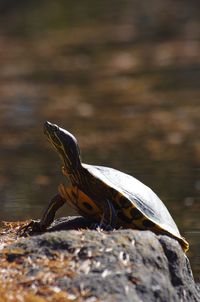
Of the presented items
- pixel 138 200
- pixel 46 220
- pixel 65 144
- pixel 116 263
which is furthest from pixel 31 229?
pixel 116 263

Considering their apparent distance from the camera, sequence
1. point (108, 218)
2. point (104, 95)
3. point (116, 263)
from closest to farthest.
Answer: point (116, 263)
point (108, 218)
point (104, 95)

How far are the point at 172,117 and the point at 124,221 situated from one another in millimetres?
7186

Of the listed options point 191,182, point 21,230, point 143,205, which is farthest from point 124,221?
point 191,182

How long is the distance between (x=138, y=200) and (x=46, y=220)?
18.1 inches

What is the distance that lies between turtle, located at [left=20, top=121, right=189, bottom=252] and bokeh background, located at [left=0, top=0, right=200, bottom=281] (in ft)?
3.28

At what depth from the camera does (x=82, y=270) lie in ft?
12.1

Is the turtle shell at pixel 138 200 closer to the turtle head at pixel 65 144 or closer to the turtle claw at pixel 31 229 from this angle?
the turtle head at pixel 65 144

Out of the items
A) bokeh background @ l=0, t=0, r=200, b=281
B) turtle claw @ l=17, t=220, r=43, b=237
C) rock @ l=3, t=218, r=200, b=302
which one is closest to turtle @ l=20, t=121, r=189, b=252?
turtle claw @ l=17, t=220, r=43, b=237

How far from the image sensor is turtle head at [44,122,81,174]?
439 cm

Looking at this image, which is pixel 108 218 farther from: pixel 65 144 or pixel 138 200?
pixel 65 144

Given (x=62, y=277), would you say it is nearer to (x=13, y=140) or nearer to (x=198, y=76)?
(x=13, y=140)

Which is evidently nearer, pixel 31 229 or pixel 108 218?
pixel 108 218

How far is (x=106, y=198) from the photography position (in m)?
4.24

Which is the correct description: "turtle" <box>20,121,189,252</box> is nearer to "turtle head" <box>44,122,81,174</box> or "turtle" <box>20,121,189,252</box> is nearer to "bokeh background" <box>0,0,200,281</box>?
"turtle head" <box>44,122,81,174</box>
